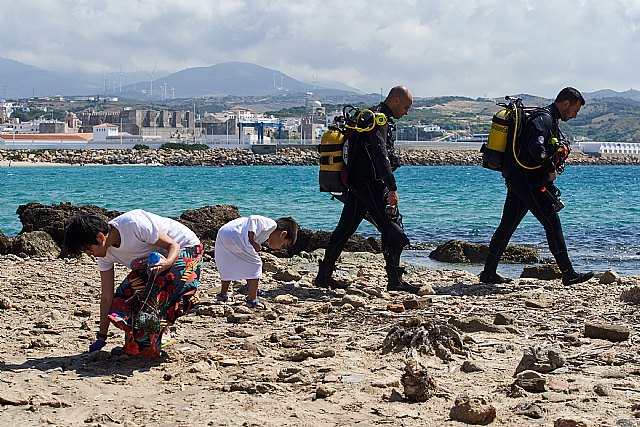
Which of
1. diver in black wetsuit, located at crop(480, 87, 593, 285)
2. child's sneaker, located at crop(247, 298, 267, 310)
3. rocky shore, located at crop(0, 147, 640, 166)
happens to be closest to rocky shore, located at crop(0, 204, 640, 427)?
child's sneaker, located at crop(247, 298, 267, 310)

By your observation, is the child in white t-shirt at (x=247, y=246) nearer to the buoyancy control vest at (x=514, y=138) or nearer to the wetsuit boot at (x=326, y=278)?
the wetsuit boot at (x=326, y=278)

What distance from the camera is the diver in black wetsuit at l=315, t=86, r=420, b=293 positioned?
8.51 meters

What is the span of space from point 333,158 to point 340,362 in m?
3.26

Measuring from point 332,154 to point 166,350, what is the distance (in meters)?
3.19

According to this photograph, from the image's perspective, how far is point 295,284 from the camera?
31.4ft

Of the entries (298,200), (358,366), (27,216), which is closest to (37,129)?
(298,200)

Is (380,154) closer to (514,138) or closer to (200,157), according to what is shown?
(514,138)

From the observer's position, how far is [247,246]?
7766mm

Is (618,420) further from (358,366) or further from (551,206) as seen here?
(551,206)

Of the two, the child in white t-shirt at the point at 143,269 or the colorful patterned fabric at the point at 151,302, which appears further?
the colorful patterned fabric at the point at 151,302

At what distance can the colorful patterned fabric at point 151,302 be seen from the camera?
572 cm

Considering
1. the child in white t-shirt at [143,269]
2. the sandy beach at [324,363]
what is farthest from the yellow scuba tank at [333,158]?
the child in white t-shirt at [143,269]

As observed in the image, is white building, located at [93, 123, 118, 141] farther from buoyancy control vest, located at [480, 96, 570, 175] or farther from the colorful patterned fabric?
the colorful patterned fabric

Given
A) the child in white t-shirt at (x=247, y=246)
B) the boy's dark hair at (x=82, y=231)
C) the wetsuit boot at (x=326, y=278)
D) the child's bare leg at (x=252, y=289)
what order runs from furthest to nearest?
1. the wetsuit boot at (x=326, y=278)
2. the child's bare leg at (x=252, y=289)
3. the child in white t-shirt at (x=247, y=246)
4. the boy's dark hair at (x=82, y=231)
